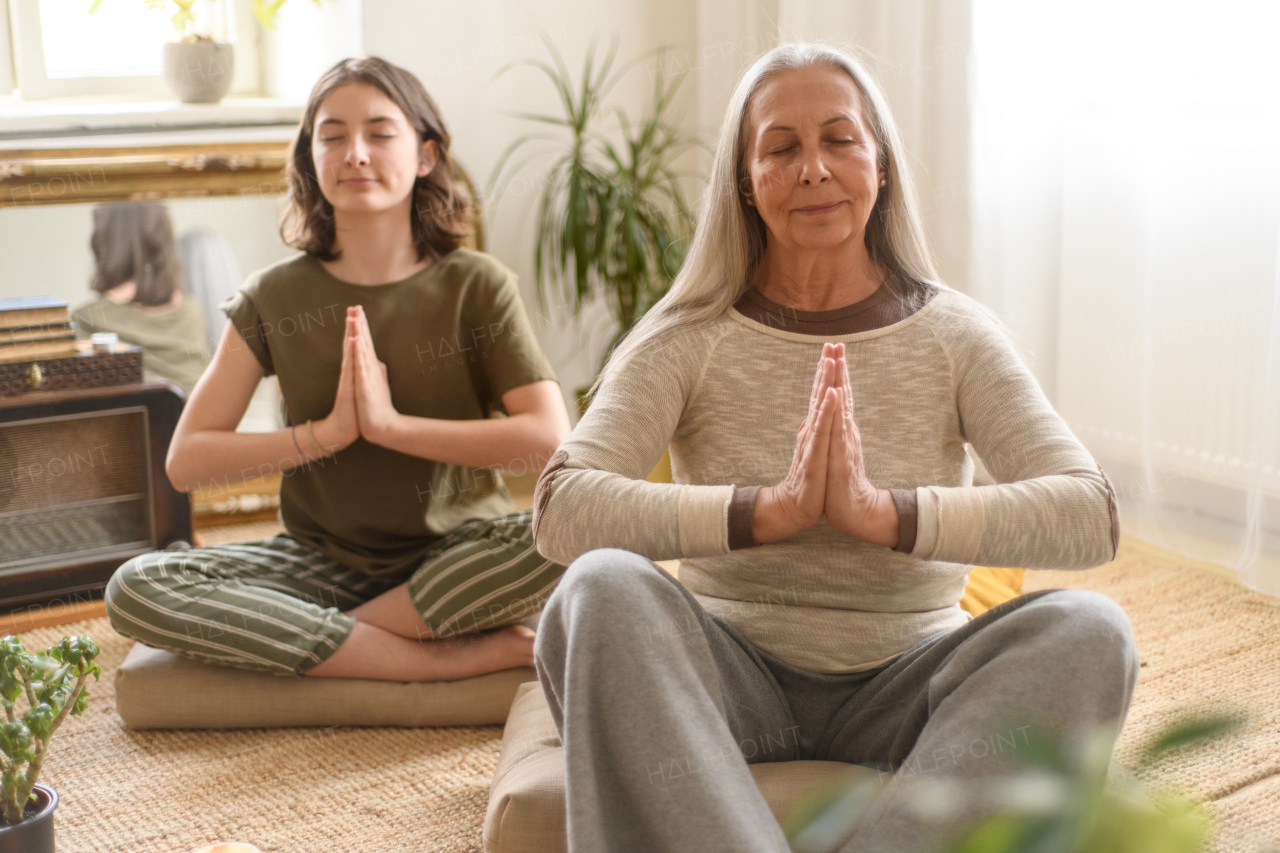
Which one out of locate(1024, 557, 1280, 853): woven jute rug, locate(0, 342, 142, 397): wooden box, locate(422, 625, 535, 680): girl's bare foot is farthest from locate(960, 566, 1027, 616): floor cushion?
locate(0, 342, 142, 397): wooden box

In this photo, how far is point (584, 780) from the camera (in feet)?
3.58

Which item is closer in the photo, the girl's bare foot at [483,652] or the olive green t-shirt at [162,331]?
the girl's bare foot at [483,652]

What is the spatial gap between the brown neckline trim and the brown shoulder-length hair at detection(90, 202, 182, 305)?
1.85 m

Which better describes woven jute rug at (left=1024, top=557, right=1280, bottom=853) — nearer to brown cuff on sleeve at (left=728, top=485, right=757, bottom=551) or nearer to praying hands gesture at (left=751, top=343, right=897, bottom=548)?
praying hands gesture at (left=751, top=343, right=897, bottom=548)

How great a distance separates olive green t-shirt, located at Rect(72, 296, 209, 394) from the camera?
278cm

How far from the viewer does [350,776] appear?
69.1 inches

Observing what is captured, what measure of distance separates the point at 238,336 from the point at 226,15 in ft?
5.00

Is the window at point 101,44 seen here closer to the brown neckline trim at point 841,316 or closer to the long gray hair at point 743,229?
the long gray hair at point 743,229

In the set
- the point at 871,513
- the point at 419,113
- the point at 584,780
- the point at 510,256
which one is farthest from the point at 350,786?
the point at 510,256

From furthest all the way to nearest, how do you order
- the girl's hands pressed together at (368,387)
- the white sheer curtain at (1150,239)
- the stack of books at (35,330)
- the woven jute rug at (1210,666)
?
the stack of books at (35,330) → the white sheer curtain at (1150,239) → the girl's hands pressed together at (368,387) → the woven jute rug at (1210,666)

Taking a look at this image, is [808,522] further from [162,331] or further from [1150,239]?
[162,331]

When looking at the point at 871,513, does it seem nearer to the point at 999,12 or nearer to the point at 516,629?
the point at 516,629

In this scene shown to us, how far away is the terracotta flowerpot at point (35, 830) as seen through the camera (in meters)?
1.26

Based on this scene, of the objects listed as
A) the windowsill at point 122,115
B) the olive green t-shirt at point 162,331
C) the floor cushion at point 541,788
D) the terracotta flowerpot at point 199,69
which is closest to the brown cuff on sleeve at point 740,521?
the floor cushion at point 541,788
